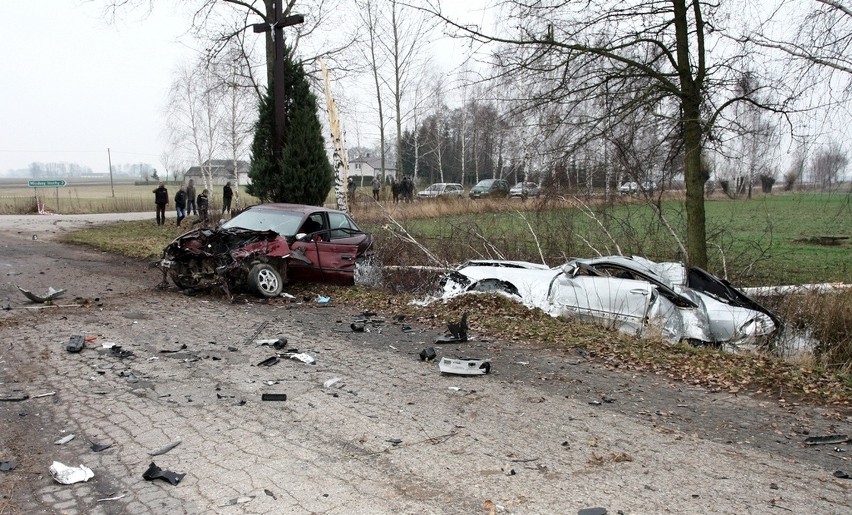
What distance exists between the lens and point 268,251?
35.0ft

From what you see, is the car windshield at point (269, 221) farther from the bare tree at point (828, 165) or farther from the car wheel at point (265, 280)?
the bare tree at point (828, 165)

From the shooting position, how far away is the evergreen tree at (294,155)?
55.9ft

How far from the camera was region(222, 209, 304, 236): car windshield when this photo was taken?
11.6 meters

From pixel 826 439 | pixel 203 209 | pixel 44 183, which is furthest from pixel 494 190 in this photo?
pixel 44 183

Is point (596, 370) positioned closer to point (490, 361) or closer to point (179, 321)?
point (490, 361)

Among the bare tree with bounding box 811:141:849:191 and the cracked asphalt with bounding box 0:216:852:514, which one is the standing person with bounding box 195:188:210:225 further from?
the bare tree with bounding box 811:141:849:191

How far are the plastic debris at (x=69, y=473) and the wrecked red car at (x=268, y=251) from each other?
6.26 meters

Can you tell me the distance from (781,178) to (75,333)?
11.5 meters

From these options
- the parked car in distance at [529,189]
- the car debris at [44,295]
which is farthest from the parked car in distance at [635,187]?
the car debris at [44,295]

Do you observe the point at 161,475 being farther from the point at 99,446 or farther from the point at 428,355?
the point at 428,355

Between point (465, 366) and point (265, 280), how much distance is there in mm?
5151

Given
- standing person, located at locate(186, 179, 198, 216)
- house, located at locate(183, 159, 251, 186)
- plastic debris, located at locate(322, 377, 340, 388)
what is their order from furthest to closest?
house, located at locate(183, 159, 251, 186) → standing person, located at locate(186, 179, 198, 216) → plastic debris, located at locate(322, 377, 340, 388)

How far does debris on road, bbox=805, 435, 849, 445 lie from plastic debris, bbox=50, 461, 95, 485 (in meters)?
5.08

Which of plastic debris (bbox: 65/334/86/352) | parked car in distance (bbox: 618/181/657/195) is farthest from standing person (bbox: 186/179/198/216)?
plastic debris (bbox: 65/334/86/352)
